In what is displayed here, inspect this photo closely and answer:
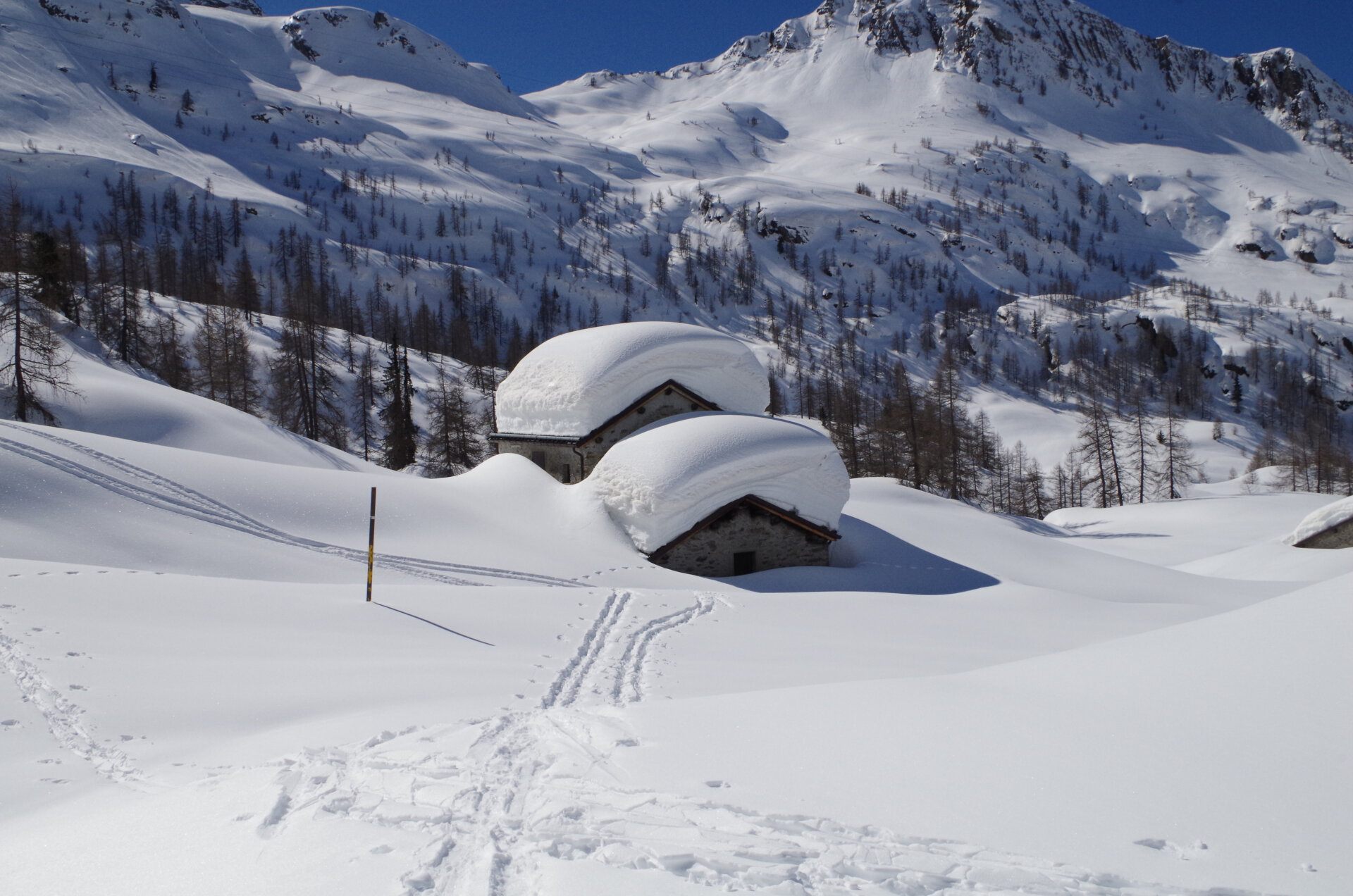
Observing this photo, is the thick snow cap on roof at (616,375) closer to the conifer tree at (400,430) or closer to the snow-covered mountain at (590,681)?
the snow-covered mountain at (590,681)

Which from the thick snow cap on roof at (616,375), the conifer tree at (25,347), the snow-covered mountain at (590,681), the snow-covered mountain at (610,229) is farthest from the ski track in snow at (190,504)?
the snow-covered mountain at (610,229)

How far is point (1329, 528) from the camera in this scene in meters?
23.7

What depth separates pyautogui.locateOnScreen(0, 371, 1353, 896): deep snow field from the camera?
4.03 meters

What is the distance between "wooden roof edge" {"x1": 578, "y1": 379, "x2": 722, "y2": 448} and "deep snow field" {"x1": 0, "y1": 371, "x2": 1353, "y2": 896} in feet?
34.1

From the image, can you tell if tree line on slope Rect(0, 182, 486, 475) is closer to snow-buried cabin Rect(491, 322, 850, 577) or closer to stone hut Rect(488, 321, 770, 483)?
stone hut Rect(488, 321, 770, 483)

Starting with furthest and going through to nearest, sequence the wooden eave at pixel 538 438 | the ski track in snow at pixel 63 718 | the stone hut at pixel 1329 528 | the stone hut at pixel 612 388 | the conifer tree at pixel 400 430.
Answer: the conifer tree at pixel 400 430, the wooden eave at pixel 538 438, the stone hut at pixel 612 388, the stone hut at pixel 1329 528, the ski track in snow at pixel 63 718

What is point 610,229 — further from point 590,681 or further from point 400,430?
point 590,681

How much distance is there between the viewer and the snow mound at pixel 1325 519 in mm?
23266

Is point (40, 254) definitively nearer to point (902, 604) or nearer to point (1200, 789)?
point (902, 604)

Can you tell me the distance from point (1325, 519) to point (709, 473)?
20.9m

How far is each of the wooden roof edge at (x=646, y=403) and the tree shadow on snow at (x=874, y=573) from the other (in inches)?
255

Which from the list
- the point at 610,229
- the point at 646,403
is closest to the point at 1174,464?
the point at 646,403

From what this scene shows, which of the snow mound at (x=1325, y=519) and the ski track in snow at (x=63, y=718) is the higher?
the snow mound at (x=1325, y=519)

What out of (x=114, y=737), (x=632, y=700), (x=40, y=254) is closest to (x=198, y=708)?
(x=114, y=737)
